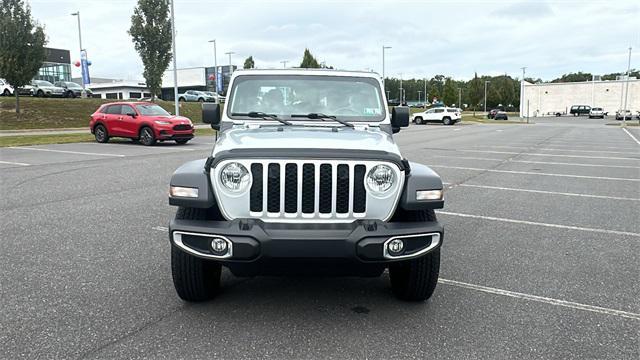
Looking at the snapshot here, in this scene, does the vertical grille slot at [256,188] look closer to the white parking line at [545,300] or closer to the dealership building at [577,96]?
the white parking line at [545,300]

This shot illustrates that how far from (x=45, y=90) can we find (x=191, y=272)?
1580 inches

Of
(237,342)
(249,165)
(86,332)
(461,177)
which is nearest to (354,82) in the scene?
(249,165)

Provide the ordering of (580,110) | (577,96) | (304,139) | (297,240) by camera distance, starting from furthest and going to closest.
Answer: (577,96), (580,110), (304,139), (297,240)

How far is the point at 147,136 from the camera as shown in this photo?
18.0 m

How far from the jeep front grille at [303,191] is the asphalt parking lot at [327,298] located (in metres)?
0.78

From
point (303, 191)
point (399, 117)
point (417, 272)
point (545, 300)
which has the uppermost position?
point (399, 117)

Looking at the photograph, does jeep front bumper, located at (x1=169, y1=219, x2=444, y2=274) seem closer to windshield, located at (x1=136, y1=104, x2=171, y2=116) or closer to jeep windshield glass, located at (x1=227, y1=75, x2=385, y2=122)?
jeep windshield glass, located at (x1=227, y1=75, x2=385, y2=122)

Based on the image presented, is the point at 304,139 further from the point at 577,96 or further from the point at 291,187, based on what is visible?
the point at 577,96

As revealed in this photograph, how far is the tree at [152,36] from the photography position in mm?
30234

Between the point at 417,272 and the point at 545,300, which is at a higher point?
the point at 417,272

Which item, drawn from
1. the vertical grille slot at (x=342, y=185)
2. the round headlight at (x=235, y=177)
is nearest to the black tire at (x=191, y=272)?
the round headlight at (x=235, y=177)

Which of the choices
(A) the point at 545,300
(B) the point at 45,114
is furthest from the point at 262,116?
(B) the point at 45,114

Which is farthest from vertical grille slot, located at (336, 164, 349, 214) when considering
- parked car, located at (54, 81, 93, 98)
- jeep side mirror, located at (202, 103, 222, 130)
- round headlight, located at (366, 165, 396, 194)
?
parked car, located at (54, 81, 93, 98)

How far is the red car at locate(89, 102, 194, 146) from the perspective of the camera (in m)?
17.9
